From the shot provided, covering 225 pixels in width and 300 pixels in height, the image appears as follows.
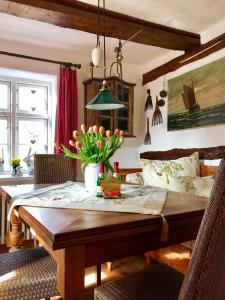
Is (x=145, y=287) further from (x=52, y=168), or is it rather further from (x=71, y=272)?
(x=52, y=168)

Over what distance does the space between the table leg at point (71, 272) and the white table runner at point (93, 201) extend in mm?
304

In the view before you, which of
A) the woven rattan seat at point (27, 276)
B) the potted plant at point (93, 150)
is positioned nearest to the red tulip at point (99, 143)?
the potted plant at point (93, 150)

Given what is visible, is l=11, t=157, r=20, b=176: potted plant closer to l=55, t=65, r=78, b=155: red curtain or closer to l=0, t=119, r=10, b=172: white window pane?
l=0, t=119, r=10, b=172: white window pane

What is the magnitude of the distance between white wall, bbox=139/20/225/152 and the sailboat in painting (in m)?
0.21

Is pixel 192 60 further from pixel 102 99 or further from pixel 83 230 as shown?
pixel 83 230

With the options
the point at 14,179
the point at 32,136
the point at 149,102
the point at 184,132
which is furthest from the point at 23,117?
the point at 184,132

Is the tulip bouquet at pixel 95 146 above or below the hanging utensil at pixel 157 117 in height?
below

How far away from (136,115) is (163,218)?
283 centimetres

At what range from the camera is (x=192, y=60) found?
2.89 metres

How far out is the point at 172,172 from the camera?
2637 mm

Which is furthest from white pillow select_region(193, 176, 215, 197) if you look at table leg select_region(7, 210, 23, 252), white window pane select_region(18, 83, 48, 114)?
white window pane select_region(18, 83, 48, 114)

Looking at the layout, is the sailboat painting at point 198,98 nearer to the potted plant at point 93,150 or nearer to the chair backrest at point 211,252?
the potted plant at point 93,150

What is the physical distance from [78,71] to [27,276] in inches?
107

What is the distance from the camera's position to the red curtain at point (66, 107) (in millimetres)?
3094
